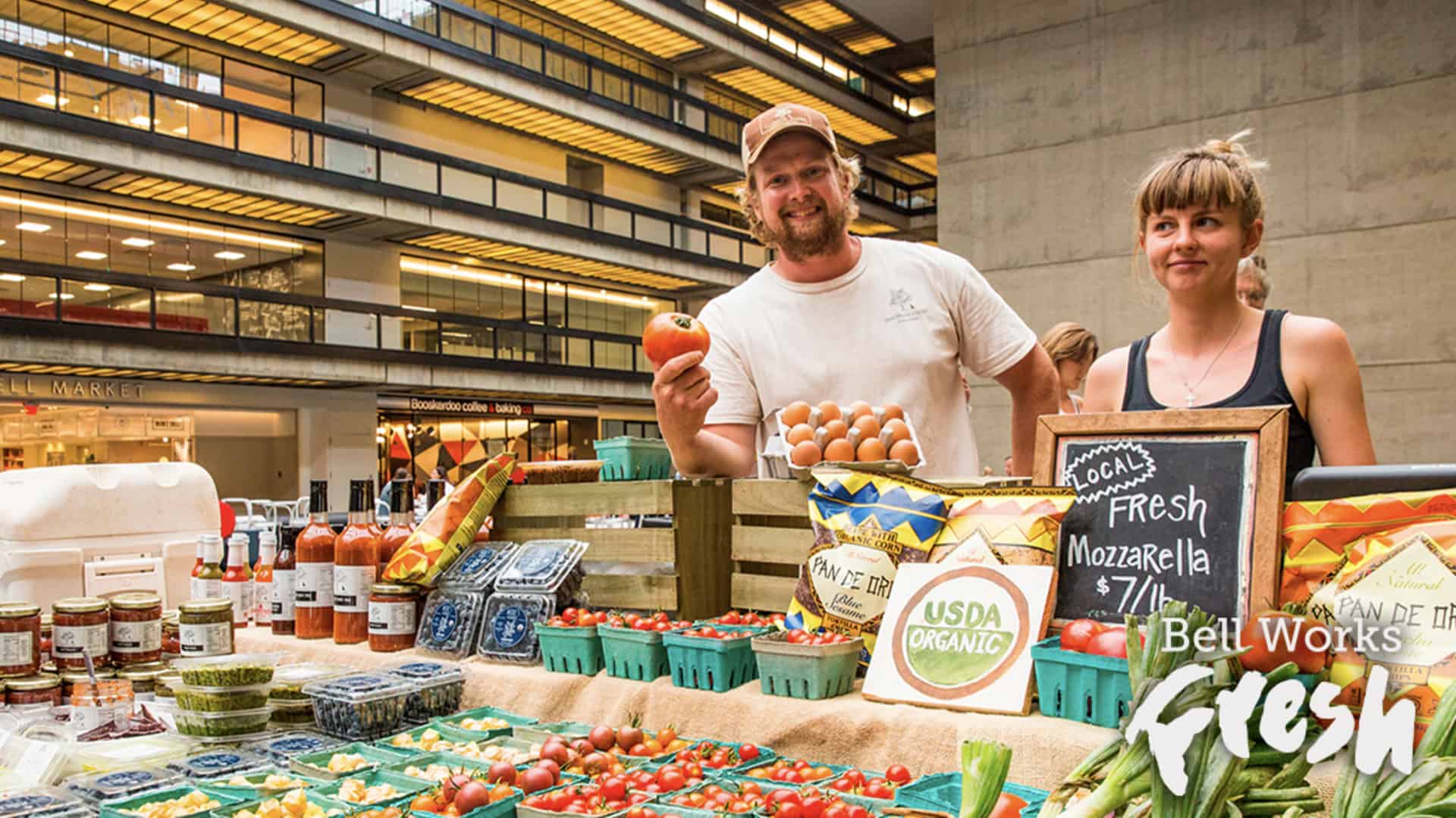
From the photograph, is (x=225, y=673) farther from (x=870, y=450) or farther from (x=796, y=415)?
(x=870, y=450)

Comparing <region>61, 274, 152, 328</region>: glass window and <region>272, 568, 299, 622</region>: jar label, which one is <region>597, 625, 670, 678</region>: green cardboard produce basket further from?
<region>61, 274, 152, 328</region>: glass window

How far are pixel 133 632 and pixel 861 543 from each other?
206 centimetres

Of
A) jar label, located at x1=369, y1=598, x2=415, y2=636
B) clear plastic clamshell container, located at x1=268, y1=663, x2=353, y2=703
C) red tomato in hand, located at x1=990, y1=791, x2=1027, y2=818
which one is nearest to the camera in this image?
red tomato in hand, located at x1=990, y1=791, x2=1027, y2=818

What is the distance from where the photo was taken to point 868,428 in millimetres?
2328

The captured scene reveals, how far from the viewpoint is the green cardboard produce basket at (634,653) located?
2.08 metres

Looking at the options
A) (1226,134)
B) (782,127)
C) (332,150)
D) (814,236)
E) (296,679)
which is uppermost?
(332,150)

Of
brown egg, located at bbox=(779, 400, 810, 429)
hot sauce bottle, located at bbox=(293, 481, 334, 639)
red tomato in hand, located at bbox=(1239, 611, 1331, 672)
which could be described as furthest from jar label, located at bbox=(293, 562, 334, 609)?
red tomato in hand, located at bbox=(1239, 611, 1331, 672)

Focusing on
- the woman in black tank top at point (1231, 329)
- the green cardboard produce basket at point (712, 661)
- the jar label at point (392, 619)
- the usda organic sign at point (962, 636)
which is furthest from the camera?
the jar label at point (392, 619)

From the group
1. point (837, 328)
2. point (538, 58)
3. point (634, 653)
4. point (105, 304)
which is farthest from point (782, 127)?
point (538, 58)

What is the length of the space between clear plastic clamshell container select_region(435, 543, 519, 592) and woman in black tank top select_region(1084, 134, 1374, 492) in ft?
4.82

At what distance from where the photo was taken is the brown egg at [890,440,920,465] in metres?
2.31

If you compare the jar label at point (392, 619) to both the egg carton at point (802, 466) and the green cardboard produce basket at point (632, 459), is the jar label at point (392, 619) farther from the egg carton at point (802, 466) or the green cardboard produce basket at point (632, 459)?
the egg carton at point (802, 466)

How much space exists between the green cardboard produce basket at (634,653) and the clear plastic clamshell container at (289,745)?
59 cm

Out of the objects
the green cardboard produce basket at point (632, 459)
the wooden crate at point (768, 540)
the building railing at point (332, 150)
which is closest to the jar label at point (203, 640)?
the green cardboard produce basket at point (632, 459)
